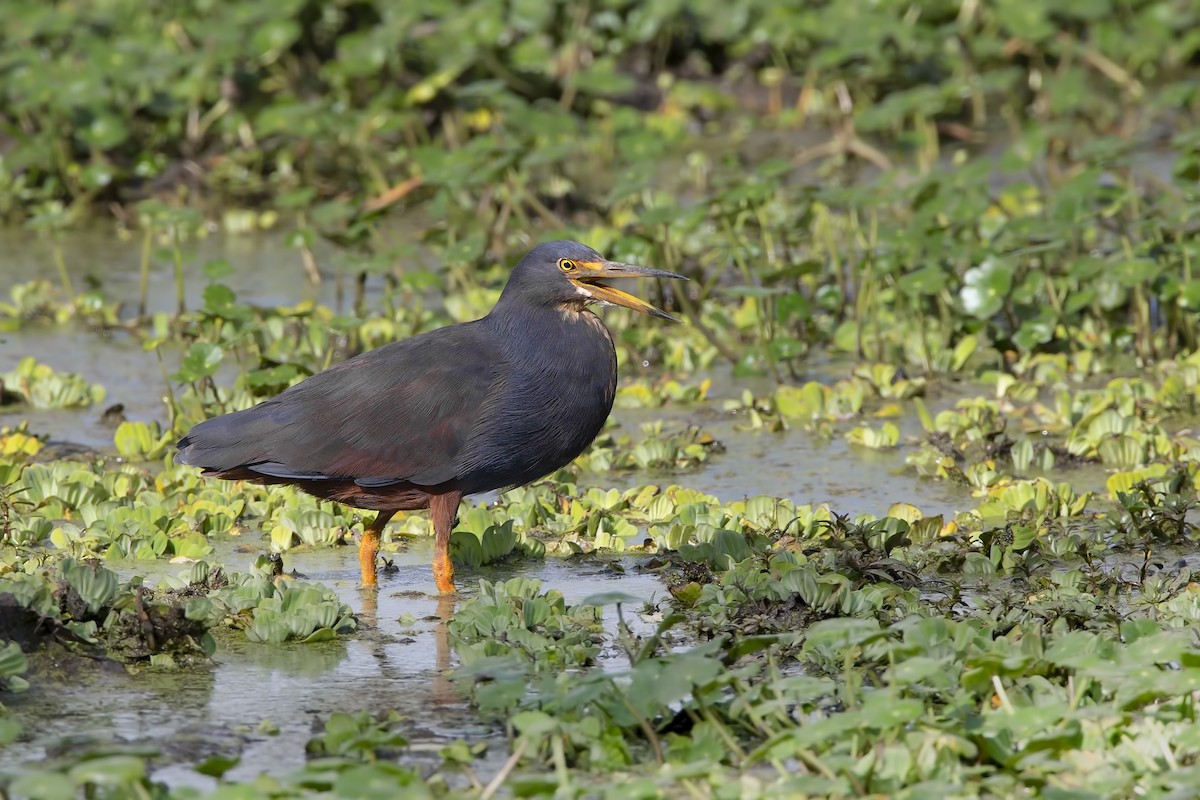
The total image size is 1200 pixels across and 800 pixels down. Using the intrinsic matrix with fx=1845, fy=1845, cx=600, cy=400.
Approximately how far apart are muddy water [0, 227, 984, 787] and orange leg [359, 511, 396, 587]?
0.06 meters

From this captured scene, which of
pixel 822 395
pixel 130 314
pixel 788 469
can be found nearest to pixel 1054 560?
pixel 788 469

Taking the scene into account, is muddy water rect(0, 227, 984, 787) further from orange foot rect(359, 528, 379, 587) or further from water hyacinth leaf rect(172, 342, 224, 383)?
water hyacinth leaf rect(172, 342, 224, 383)

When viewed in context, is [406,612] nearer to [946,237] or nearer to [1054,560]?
[1054,560]

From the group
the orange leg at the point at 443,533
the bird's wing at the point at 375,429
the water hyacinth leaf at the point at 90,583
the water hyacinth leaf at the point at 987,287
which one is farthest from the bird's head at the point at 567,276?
the water hyacinth leaf at the point at 987,287

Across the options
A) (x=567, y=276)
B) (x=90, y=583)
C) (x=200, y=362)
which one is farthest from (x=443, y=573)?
(x=200, y=362)

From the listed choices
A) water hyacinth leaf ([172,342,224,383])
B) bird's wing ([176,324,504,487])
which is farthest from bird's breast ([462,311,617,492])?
water hyacinth leaf ([172,342,224,383])

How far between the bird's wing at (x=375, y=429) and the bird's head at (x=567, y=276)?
0.27 m

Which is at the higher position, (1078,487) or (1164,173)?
(1164,173)

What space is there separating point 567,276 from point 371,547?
1135mm

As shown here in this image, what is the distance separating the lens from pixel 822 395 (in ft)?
27.4

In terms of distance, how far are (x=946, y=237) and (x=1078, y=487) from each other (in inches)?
84.0

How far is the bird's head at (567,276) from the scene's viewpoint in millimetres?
6262

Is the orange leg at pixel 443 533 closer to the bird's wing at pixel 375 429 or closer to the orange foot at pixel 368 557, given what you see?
the bird's wing at pixel 375 429

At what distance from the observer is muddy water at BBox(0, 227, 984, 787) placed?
471 centimetres
